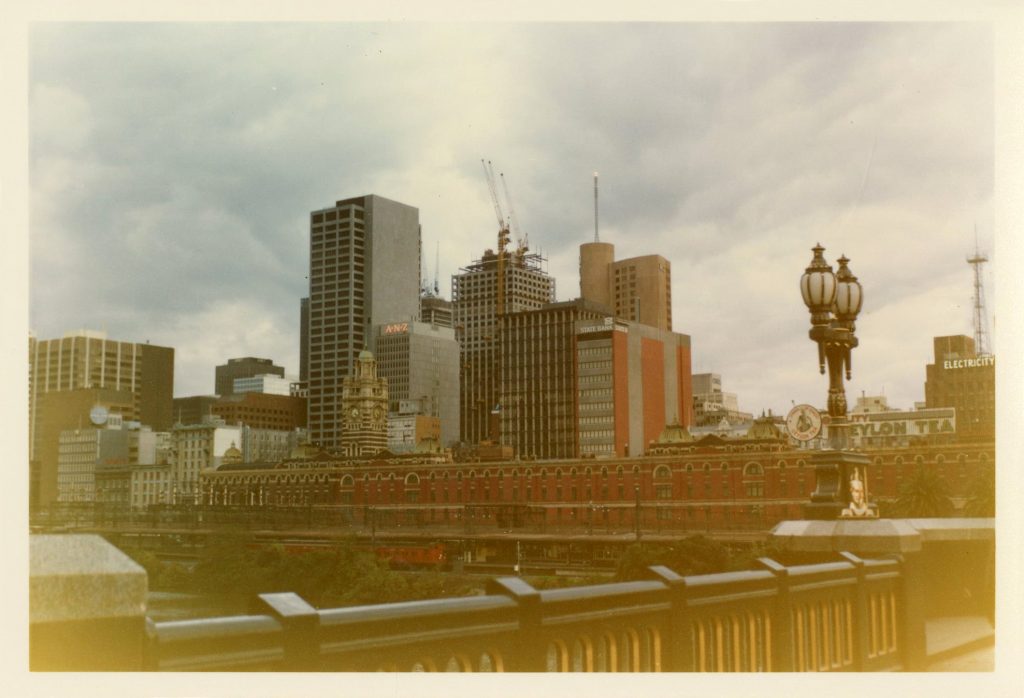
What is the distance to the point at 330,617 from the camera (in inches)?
141

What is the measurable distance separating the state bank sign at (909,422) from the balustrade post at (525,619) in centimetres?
992

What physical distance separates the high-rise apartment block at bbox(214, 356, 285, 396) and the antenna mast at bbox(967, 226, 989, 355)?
923 centimetres

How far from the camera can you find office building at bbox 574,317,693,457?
16.2 m

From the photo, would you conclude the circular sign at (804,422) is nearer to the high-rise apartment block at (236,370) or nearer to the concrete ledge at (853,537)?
the concrete ledge at (853,537)

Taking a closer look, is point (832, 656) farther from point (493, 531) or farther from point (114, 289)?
point (493, 531)

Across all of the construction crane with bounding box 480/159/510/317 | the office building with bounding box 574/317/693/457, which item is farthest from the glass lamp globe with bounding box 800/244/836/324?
the office building with bounding box 574/317/693/457

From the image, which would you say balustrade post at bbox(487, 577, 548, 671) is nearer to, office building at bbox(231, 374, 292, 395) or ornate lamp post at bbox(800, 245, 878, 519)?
ornate lamp post at bbox(800, 245, 878, 519)

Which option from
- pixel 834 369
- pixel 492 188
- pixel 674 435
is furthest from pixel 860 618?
pixel 674 435

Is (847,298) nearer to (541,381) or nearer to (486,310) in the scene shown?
(486,310)

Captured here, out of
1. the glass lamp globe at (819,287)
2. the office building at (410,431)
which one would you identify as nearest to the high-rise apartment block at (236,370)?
the office building at (410,431)

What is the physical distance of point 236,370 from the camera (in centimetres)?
1249

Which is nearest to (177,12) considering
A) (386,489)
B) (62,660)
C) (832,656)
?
(62,660)

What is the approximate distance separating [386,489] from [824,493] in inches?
560

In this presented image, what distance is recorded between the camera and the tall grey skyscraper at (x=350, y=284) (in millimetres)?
12477
